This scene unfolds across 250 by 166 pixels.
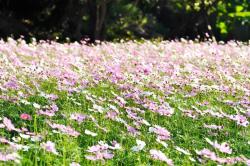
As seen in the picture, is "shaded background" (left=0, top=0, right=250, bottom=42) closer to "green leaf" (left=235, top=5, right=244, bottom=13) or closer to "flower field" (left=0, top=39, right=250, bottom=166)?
"green leaf" (left=235, top=5, right=244, bottom=13)

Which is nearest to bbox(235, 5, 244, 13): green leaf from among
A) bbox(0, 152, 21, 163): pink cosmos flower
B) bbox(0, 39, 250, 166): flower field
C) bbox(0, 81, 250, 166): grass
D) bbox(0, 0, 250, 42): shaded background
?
bbox(0, 0, 250, 42): shaded background

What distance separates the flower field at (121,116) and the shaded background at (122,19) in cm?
1052

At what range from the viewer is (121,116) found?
4.75m

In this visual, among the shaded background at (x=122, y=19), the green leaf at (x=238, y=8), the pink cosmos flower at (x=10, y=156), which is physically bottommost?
the shaded background at (x=122, y=19)

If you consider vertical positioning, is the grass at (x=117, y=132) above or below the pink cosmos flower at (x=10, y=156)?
below

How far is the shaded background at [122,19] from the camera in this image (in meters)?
18.0

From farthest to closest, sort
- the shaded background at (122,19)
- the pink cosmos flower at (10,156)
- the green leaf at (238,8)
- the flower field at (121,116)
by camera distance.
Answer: the green leaf at (238,8) → the shaded background at (122,19) → the flower field at (121,116) → the pink cosmos flower at (10,156)

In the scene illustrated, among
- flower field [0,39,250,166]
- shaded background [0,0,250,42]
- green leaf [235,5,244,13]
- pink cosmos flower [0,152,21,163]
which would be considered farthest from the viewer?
green leaf [235,5,244,13]

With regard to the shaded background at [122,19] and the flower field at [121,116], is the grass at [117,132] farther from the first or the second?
the shaded background at [122,19]

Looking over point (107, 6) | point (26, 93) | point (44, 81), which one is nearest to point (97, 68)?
point (44, 81)

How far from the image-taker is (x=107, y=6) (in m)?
18.5

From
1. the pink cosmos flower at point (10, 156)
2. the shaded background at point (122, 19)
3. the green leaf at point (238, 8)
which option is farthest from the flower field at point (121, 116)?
the green leaf at point (238, 8)

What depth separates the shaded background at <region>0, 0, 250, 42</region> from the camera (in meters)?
Result: 18.0

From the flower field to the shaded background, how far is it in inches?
414
